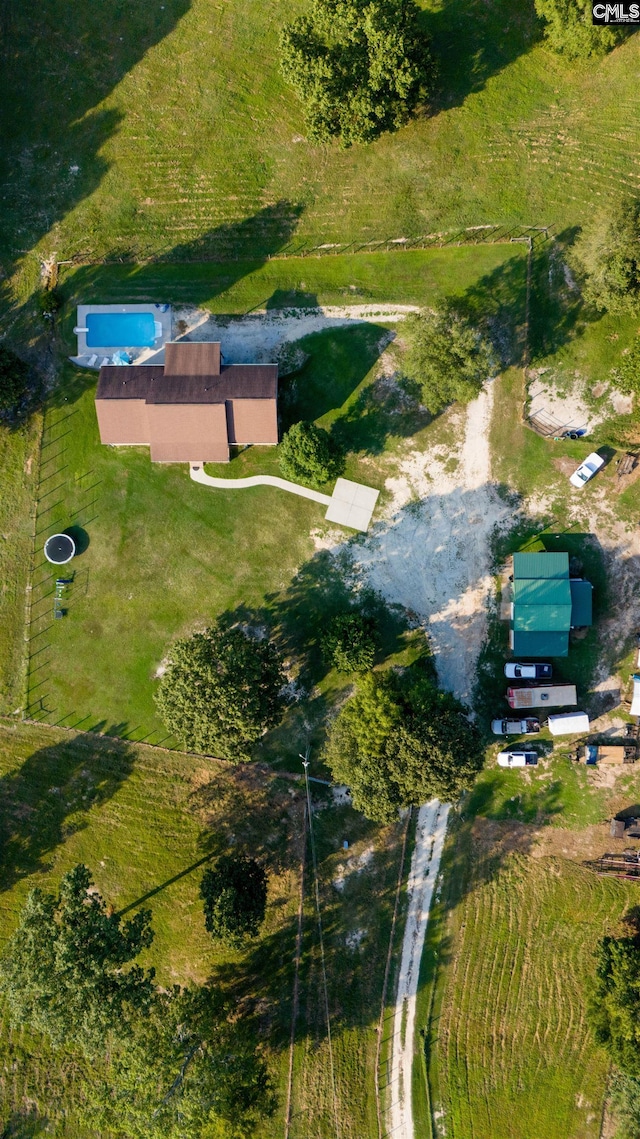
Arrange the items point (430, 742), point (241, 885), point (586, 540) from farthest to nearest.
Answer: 1. point (586, 540)
2. point (241, 885)
3. point (430, 742)

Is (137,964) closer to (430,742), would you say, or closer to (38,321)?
(430,742)

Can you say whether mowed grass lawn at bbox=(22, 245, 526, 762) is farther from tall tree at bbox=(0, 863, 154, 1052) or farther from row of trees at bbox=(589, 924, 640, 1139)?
row of trees at bbox=(589, 924, 640, 1139)

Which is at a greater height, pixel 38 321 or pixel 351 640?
pixel 38 321

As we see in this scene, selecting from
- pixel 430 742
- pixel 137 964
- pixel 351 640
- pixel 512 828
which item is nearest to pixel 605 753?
pixel 512 828

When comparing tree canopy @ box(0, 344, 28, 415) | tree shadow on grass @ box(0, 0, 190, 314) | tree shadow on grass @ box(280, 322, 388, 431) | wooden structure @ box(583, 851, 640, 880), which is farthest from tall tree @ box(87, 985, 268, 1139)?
tree shadow on grass @ box(0, 0, 190, 314)

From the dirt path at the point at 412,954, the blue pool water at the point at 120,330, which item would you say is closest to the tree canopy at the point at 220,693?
the dirt path at the point at 412,954
